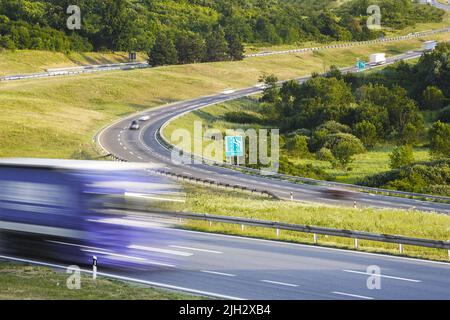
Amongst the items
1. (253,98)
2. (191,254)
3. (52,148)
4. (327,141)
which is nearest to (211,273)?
(191,254)

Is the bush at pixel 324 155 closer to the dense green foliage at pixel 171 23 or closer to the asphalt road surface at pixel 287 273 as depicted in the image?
the asphalt road surface at pixel 287 273

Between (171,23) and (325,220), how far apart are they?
130 meters

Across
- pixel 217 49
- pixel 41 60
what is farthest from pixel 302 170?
pixel 217 49

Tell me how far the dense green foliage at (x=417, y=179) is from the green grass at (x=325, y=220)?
14.7 meters

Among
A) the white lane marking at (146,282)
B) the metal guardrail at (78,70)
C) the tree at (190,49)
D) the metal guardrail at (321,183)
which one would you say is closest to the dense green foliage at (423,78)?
the tree at (190,49)

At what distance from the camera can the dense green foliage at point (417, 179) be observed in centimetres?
5634

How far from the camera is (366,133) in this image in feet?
266

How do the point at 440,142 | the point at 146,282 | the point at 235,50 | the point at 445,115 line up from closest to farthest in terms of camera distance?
the point at 146,282 < the point at 440,142 < the point at 445,115 < the point at 235,50

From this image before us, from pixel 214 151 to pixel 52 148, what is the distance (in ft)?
47.7

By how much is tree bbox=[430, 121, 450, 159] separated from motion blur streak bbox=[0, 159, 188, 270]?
49314 mm

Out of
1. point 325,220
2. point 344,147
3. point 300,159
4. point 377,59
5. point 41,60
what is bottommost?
point 300,159

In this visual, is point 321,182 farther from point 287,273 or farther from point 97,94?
point 97,94

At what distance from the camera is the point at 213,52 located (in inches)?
5699

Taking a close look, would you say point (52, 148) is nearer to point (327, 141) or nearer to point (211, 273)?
point (327, 141)
